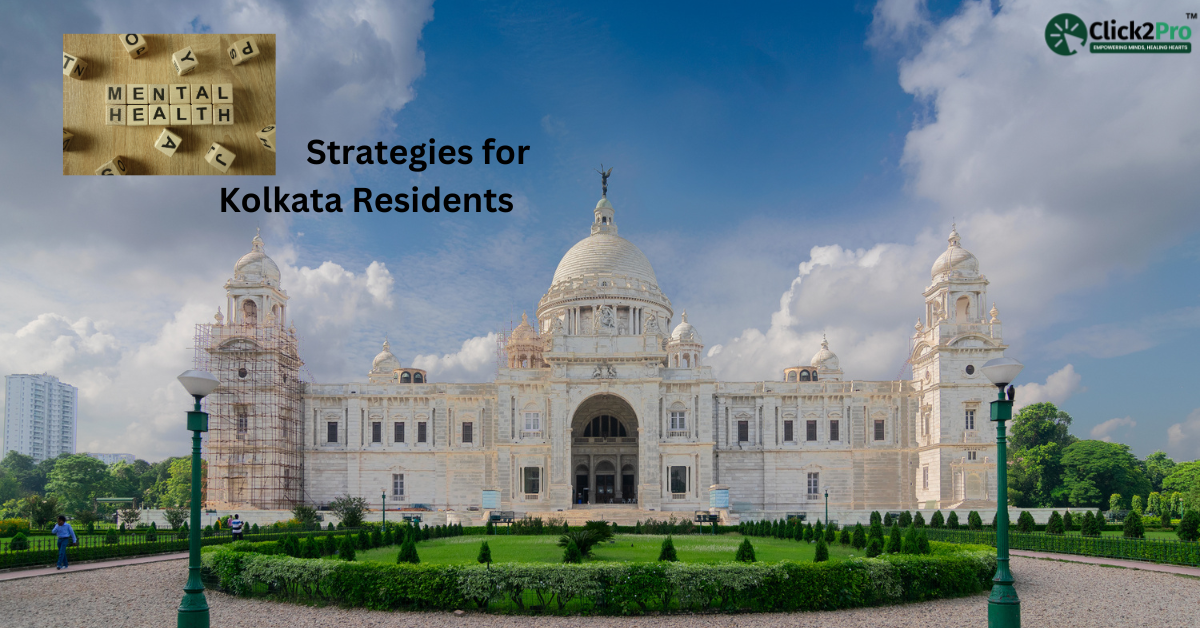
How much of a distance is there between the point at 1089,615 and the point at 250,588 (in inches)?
744

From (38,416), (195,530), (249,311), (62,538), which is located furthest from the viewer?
(38,416)

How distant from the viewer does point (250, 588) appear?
19.6m

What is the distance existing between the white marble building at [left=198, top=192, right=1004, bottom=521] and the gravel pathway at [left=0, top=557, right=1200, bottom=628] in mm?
31215

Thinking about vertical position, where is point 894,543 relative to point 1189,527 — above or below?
above

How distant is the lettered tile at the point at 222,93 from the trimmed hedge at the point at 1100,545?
28.2m

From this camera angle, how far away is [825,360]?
70.4m

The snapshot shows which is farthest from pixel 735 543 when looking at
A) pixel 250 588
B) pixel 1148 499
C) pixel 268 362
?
pixel 1148 499

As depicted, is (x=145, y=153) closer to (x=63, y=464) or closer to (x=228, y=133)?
(x=228, y=133)

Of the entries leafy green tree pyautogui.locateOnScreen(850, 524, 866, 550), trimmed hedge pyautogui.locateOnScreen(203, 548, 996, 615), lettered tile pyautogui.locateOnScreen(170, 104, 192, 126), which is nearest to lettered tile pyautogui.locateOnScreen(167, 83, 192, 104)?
lettered tile pyautogui.locateOnScreen(170, 104, 192, 126)

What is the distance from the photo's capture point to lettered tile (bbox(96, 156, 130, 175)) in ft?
43.9

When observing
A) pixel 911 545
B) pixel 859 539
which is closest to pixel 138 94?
pixel 911 545

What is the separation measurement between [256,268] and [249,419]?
10.6 m

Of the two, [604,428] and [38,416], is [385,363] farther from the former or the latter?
[38,416]

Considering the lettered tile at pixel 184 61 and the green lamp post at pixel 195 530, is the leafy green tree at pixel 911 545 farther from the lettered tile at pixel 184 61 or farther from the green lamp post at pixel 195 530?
the lettered tile at pixel 184 61
